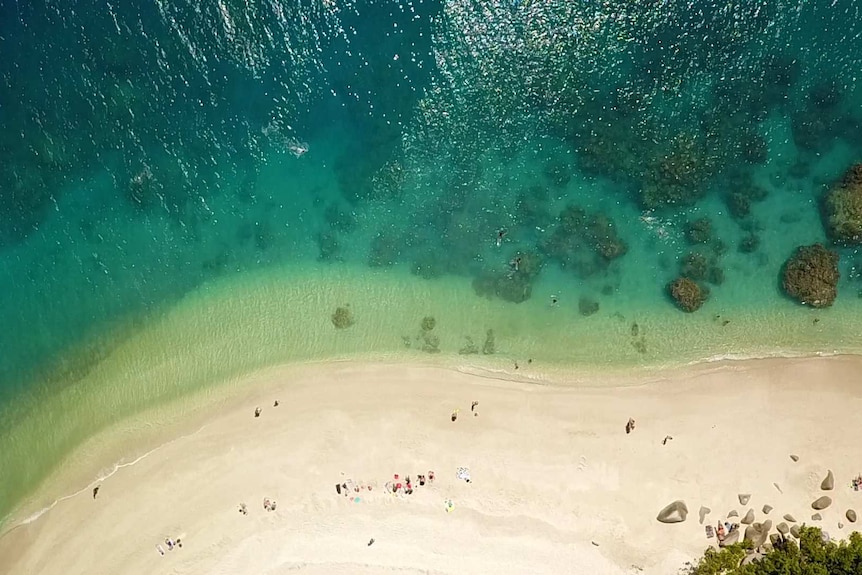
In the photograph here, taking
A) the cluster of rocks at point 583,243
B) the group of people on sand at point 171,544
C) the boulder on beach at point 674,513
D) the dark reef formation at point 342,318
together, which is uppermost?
the cluster of rocks at point 583,243

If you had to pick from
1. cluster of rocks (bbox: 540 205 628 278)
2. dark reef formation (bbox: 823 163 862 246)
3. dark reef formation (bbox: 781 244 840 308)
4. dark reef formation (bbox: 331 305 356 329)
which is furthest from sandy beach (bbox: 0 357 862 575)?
cluster of rocks (bbox: 540 205 628 278)

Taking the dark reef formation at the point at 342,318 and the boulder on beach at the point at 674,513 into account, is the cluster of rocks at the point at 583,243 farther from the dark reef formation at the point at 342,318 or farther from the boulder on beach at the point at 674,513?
the boulder on beach at the point at 674,513

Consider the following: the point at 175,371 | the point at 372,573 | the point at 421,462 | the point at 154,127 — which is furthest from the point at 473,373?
the point at 154,127

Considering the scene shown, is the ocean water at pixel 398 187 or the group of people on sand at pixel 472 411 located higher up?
the ocean water at pixel 398 187

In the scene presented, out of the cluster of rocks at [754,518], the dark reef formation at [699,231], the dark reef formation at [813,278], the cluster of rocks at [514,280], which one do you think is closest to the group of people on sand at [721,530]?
the cluster of rocks at [754,518]

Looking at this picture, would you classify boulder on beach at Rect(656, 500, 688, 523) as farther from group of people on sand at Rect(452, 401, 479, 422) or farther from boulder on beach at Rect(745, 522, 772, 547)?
group of people on sand at Rect(452, 401, 479, 422)

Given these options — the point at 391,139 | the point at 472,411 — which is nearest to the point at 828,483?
the point at 472,411

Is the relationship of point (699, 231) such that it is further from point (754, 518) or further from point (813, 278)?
point (754, 518)
